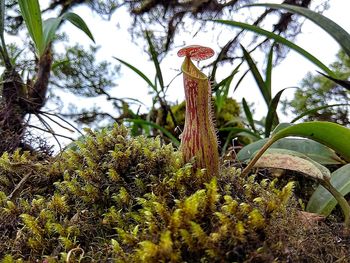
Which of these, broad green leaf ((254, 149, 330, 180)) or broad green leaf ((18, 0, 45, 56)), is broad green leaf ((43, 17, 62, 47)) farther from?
broad green leaf ((254, 149, 330, 180))

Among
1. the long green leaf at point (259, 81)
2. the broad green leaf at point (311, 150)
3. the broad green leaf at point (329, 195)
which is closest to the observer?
the broad green leaf at point (329, 195)

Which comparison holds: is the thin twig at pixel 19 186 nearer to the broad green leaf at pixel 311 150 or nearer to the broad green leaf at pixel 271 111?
the broad green leaf at pixel 311 150

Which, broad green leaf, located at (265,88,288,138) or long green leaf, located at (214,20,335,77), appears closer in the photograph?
long green leaf, located at (214,20,335,77)

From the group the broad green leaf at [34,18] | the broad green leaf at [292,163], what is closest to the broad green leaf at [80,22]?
the broad green leaf at [34,18]

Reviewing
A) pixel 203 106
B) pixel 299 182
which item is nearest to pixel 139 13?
pixel 299 182

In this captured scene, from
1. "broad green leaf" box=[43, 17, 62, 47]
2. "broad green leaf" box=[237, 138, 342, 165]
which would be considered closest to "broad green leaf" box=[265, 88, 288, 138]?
"broad green leaf" box=[237, 138, 342, 165]

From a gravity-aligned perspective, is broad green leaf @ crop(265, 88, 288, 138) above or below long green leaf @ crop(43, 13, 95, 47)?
below
